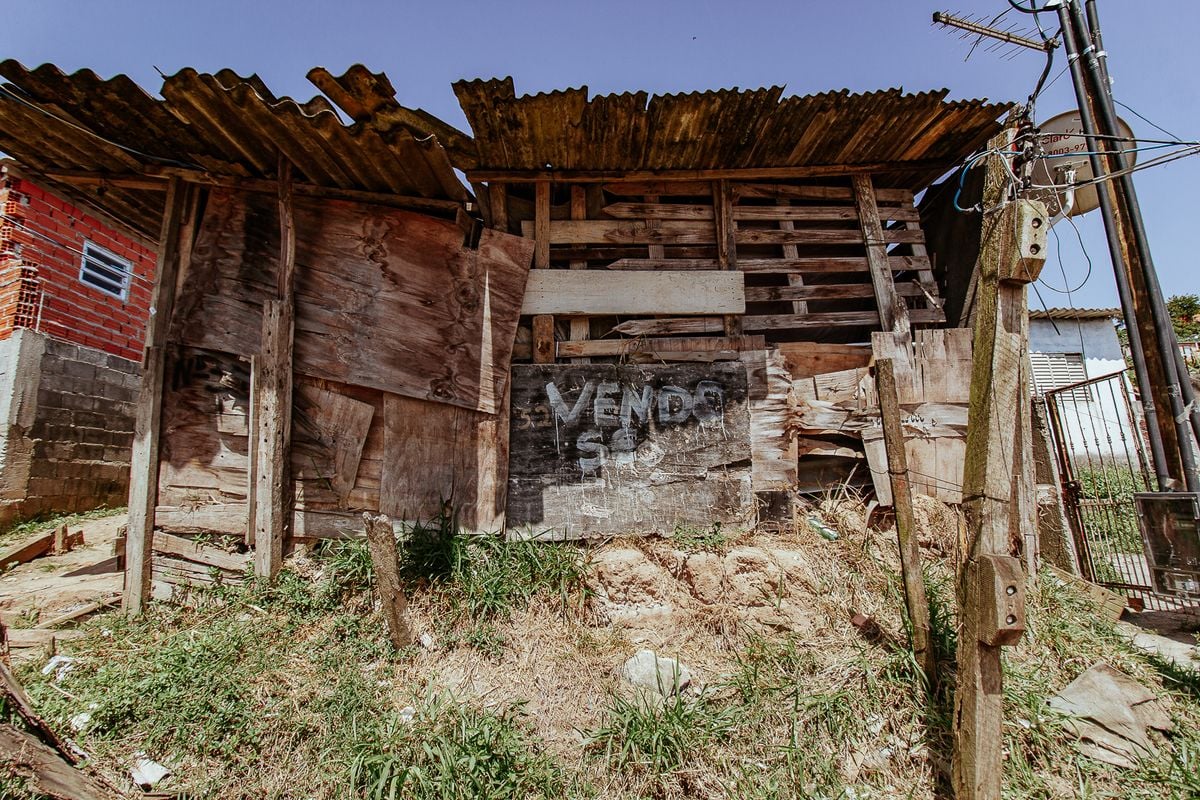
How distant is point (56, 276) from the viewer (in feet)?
25.8

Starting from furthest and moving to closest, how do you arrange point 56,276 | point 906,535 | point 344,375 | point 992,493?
1. point 56,276
2. point 344,375
3. point 906,535
4. point 992,493

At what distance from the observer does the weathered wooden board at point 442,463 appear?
14.9 feet

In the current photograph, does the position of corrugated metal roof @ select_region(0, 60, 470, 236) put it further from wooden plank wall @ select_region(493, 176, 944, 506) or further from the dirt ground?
the dirt ground

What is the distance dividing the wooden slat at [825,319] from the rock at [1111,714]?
3125 millimetres

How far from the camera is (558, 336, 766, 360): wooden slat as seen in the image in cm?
498

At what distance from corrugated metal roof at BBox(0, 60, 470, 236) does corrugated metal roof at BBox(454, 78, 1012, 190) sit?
1.76 feet

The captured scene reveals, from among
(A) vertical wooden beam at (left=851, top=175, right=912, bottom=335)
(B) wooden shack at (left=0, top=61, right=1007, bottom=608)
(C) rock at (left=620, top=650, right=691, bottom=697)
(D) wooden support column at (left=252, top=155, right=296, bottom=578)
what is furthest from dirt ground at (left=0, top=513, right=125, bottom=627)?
(A) vertical wooden beam at (left=851, top=175, right=912, bottom=335)

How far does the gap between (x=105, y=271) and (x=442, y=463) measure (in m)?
8.34

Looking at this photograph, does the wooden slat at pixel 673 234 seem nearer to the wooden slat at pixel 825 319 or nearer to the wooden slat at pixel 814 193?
the wooden slat at pixel 814 193

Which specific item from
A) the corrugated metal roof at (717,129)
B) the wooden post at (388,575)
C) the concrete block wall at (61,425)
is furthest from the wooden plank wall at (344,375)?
the concrete block wall at (61,425)

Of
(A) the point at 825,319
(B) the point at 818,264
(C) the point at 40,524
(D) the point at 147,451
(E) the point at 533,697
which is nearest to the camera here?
(E) the point at 533,697

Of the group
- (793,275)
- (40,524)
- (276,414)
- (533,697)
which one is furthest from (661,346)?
(40,524)

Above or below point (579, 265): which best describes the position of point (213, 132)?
above

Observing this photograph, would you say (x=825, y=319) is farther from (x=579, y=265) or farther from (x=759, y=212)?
(x=579, y=265)
